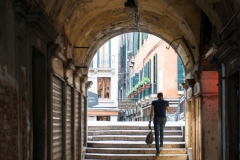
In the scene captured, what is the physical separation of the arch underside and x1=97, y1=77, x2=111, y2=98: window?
60.8 feet

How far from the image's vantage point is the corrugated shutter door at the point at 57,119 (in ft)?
29.7

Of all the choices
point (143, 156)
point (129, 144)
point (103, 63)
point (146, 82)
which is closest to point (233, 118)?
point (143, 156)

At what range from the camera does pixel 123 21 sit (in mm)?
14023

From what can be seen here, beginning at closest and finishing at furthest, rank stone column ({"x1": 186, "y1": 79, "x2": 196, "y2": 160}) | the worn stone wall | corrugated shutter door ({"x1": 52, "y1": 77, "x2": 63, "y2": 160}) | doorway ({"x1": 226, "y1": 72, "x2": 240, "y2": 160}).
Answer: the worn stone wall → doorway ({"x1": 226, "y1": 72, "x2": 240, "y2": 160}) → corrugated shutter door ({"x1": 52, "y1": 77, "x2": 63, "y2": 160}) → stone column ({"x1": 186, "y1": 79, "x2": 196, "y2": 160})

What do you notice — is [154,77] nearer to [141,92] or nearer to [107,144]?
[141,92]

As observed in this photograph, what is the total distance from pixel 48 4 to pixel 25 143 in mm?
2550

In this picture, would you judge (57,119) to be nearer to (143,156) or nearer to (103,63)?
(143,156)

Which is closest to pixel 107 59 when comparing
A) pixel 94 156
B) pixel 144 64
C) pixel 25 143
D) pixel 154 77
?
pixel 144 64

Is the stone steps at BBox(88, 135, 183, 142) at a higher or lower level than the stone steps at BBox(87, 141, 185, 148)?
higher

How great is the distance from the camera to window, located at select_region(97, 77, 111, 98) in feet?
110

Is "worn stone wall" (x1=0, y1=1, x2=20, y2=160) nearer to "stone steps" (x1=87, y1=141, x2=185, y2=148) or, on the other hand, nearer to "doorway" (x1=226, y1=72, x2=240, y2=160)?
"doorway" (x1=226, y1=72, x2=240, y2=160)

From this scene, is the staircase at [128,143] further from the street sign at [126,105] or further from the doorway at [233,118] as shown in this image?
the street sign at [126,105]

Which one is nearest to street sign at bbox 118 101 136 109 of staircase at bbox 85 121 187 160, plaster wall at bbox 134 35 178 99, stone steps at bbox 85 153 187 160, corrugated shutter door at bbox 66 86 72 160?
plaster wall at bbox 134 35 178 99

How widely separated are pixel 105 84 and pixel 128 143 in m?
19.1
